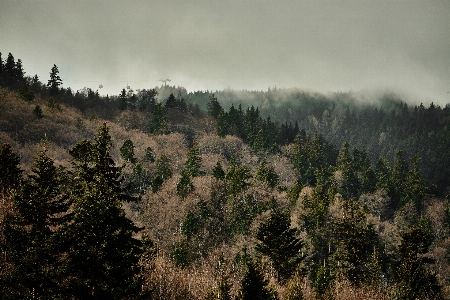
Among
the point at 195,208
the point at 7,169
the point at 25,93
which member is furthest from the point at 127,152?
the point at 7,169

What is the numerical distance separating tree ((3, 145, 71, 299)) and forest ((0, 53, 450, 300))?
0.06 meters

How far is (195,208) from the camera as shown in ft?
242

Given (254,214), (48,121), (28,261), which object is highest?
(48,121)

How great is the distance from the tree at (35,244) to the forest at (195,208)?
6cm

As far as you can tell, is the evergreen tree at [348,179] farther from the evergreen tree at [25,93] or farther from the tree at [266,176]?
the evergreen tree at [25,93]

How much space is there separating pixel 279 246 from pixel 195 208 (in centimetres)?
3894

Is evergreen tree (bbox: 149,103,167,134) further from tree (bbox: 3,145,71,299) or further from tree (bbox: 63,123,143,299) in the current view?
tree (bbox: 63,123,143,299)

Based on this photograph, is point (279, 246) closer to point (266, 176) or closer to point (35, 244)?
point (35, 244)

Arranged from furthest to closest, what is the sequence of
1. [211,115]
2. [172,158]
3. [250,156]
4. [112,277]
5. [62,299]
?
[211,115]
[250,156]
[172,158]
[112,277]
[62,299]

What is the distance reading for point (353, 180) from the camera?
332 feet

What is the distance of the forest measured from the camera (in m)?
14.3

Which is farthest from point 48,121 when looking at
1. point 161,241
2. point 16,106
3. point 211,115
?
point 211,115

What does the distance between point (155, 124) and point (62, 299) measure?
10493 centimetres

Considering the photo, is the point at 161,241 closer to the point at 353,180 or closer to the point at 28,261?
the point at 28,261
